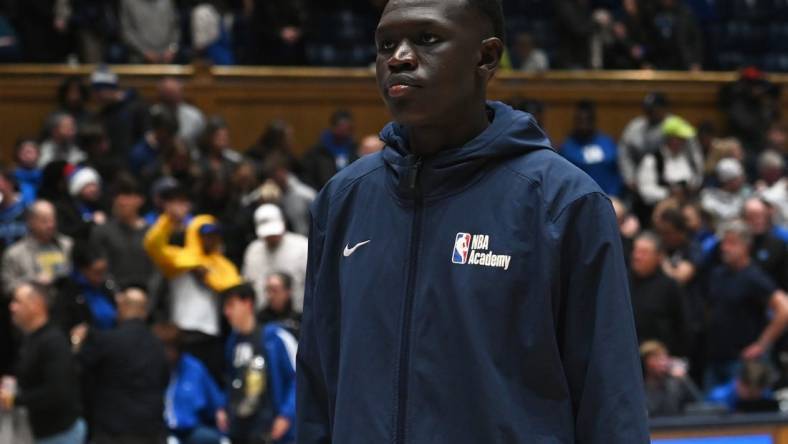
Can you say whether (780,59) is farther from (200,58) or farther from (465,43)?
(465,43)

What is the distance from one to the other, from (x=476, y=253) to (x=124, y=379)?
248 inches

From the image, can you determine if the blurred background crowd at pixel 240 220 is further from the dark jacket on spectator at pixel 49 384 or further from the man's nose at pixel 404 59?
the man's nose at pixel 404 59

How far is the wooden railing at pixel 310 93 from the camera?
14.3m

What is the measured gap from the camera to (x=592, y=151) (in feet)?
48.0

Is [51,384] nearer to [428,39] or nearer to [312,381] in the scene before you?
[312,381]

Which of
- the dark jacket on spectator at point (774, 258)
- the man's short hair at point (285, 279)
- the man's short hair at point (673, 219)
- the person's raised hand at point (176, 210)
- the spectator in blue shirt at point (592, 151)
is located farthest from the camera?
the spectator in blue shirt at point (592, 151)

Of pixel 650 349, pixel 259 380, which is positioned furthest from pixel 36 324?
pixel 650 349

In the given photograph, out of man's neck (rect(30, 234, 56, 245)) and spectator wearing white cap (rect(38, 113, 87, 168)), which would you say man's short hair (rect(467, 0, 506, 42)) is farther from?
spectator wearing white cap (rect(38, 113, 87, 168))

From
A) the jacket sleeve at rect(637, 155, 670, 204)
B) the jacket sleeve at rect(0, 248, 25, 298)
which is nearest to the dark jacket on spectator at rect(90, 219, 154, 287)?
the jacket sleeve at rect(0, 248, 25, 298)

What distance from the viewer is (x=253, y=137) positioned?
15.4 m

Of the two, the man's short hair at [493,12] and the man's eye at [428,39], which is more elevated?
the man's short hair at [493,12]

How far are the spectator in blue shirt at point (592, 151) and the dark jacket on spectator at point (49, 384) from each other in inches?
280

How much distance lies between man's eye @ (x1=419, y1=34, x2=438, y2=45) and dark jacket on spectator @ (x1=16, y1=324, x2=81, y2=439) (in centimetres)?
599

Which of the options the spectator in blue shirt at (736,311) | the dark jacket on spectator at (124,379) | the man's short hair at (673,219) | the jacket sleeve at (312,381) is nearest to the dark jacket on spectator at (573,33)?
the man's short hair at (673,219)
